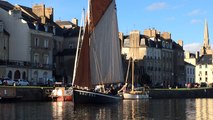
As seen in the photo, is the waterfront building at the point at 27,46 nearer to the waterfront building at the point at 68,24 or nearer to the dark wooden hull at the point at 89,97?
the waterfront building at the point at 68,24

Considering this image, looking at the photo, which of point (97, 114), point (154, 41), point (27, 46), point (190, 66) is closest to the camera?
point (97, 114)

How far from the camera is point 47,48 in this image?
10450 centimetres

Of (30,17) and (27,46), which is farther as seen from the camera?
(30,17)

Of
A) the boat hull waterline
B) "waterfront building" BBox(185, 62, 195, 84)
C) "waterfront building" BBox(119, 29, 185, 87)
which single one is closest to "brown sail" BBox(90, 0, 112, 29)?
the boat hull waterline

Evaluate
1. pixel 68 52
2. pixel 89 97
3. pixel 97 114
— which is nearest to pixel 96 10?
pixel 89 97

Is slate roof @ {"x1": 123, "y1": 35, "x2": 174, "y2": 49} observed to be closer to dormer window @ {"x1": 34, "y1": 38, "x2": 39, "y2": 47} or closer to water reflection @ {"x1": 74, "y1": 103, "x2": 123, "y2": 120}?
dormer window @ {"x1": 34, "y1": 38, "x2": 39, "y2": 47}

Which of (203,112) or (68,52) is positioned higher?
(68,52)

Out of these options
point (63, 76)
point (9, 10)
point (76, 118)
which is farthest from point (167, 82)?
point (76, 118)

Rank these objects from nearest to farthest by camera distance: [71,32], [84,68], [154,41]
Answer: [84,68] → [71,32] → [154,41]

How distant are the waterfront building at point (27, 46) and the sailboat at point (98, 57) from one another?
2909cm

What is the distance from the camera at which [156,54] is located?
470ft

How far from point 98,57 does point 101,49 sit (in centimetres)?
131

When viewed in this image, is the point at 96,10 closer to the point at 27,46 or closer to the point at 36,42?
the point at 27,46

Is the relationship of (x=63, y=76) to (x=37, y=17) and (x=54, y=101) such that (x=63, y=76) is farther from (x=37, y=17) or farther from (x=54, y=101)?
(x=54, y=101)
